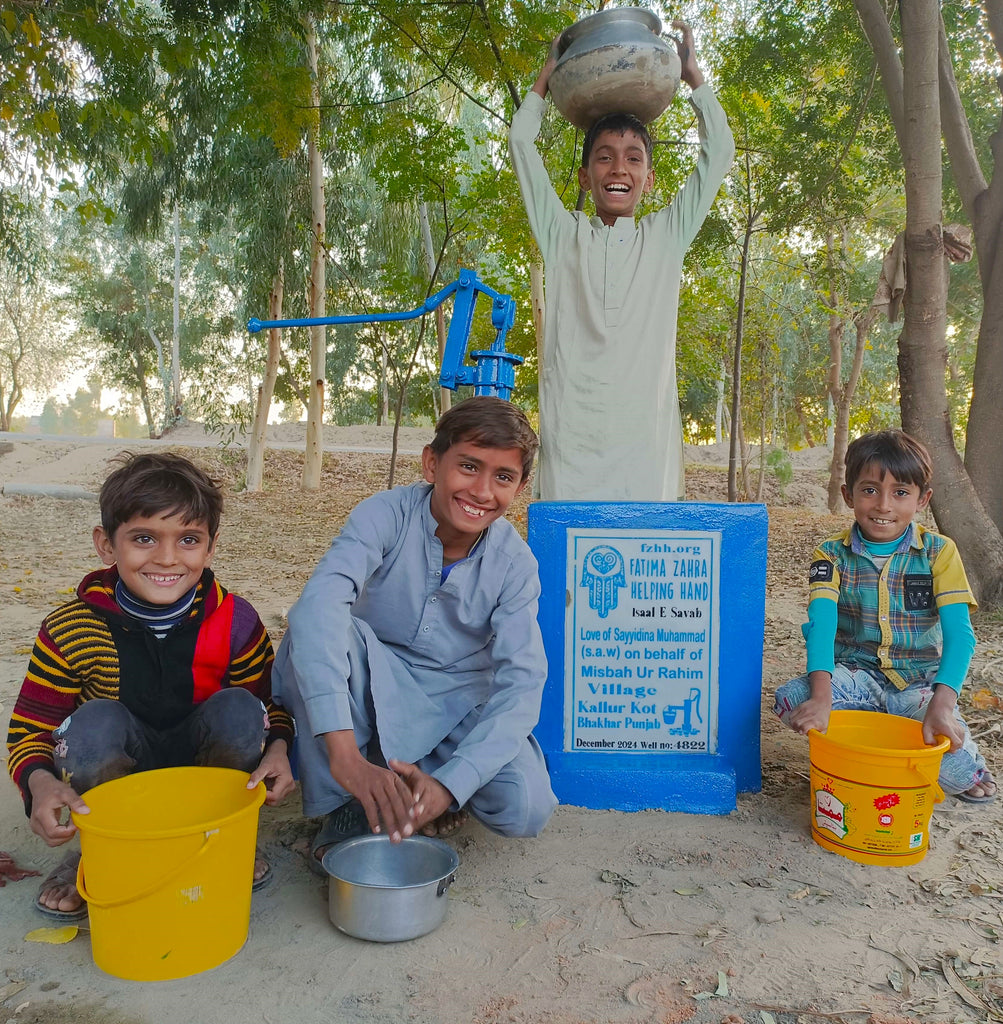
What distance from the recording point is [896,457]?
86.1 inches

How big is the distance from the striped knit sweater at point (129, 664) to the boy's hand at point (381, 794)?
0.34 metres

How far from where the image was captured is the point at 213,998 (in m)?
1.39

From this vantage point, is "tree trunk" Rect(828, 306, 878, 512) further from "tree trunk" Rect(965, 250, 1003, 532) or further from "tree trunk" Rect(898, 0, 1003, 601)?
"tree trunk" Rect(898, 0, 1003, 601)

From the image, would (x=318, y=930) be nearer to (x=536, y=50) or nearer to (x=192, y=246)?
(x=536, y=50)

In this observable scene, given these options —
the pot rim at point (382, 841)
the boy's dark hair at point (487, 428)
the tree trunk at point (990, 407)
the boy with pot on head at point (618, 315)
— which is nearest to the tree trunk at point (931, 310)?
the tree trunk at point (990, 407)

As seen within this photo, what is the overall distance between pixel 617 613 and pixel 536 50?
478cm

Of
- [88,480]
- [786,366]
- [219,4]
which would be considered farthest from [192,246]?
[219,4]

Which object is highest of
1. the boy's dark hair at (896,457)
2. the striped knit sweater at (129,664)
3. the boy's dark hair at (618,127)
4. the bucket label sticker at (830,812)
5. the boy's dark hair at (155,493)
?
the boy's dark hair at (618,127)

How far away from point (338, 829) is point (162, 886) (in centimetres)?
58

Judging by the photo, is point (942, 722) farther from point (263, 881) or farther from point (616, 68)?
point (616, 68)

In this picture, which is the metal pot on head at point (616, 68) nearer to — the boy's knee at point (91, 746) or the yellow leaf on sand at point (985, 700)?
the boy's knee at point (91, 746)

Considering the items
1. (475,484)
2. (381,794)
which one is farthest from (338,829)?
(475,484)

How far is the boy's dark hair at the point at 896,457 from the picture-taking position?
2180 mm

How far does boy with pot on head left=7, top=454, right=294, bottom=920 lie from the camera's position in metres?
1.64
